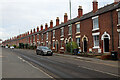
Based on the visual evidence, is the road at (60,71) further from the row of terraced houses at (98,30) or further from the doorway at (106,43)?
the doorway at (106,43)

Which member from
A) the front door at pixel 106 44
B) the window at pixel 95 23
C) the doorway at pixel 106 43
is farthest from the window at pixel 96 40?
the front door at pixel 106 44

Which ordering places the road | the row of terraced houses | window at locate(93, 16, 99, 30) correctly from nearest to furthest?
the road → the row of terraced houses → window at locate(93, 16, 99, 30)

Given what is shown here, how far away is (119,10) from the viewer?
19.9m

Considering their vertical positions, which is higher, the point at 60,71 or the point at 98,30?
the point at 98,30

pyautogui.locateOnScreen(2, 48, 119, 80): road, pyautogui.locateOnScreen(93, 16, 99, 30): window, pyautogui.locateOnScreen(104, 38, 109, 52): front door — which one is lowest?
pyautogui.locateOnScreen(2, 48, 119, 80): road

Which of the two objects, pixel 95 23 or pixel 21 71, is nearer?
pixel 21 71

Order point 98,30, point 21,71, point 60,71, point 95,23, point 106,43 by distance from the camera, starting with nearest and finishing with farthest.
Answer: point 21,71, point 60,71, point 106,43, point 98,30, point 95,23

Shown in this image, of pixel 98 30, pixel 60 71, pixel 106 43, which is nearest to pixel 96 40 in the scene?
pixel 98 30

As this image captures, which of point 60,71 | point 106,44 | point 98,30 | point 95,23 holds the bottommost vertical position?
point 60,71

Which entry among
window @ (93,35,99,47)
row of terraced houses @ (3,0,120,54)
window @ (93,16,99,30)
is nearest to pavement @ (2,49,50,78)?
row of terraced houses @ (3,0,120,54)

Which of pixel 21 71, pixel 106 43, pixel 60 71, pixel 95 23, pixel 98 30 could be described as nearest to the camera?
pixel 21 71

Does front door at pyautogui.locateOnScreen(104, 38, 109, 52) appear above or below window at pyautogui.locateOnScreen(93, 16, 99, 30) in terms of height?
below

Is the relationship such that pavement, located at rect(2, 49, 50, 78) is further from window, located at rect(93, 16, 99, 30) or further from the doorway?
window, located at rect(93, 16, 99, 30)

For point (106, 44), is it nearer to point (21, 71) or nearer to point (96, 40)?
point (96, 40)
